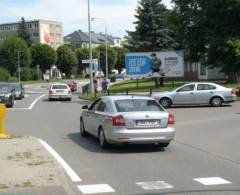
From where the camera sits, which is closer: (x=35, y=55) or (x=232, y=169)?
(x=232, y=169)

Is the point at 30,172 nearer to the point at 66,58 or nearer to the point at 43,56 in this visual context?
the point at 43,56

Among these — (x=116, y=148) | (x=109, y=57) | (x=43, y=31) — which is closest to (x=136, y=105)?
(x=116, y=148)

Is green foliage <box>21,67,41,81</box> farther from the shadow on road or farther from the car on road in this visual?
the car on road

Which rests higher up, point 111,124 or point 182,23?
point 182,23

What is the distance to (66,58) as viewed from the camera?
14062cm

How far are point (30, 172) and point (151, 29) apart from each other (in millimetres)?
58368

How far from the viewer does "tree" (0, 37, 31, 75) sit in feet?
410

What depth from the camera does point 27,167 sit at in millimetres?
10516

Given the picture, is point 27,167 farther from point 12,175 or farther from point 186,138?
point 186,138

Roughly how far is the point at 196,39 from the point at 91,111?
27.2 meters

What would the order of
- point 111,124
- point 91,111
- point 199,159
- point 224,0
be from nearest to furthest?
point 199,159 → point 111,124 → point 91,111 → point 224,0

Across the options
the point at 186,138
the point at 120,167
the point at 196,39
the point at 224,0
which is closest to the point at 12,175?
the point at 120,167

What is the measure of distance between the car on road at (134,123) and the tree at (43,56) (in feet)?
398

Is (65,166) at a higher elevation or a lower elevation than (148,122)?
lower
